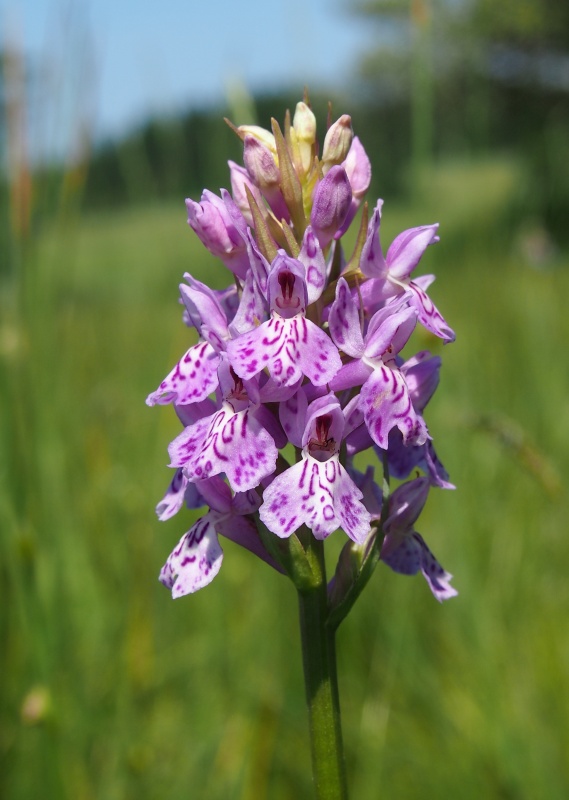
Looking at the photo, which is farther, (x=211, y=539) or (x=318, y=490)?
(x=211, y=539)

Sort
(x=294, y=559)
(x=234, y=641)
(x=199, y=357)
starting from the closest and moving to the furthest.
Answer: (x=294, y=559)
(x=199, y=357)
(x=234, y=641)

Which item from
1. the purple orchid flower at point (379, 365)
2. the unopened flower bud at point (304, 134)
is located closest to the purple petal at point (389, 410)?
the purple orchid flower at point (379, 365)

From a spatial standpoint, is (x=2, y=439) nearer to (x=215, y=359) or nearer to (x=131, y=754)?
(x=131, y=754)

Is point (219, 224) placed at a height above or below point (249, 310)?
above

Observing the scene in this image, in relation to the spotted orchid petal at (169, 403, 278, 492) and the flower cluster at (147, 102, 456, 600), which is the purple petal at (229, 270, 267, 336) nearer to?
the flower cluster at (147, 102, 456, 600)

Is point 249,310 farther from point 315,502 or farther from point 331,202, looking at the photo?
point 315,502

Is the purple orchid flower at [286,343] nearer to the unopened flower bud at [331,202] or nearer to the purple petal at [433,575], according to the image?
the unopened flower bud at [331,202]

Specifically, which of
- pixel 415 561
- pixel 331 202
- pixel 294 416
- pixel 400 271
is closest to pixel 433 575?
pixel 415 561

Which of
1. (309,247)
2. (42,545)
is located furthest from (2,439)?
(309,247)
